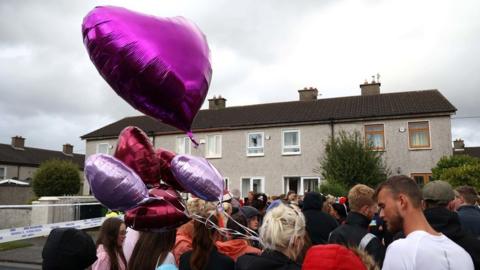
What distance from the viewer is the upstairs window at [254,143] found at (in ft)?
76.5

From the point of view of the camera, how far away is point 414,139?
66.5 ft

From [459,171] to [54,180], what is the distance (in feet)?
74.4

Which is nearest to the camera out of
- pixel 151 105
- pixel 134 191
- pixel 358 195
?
pixel 134 191

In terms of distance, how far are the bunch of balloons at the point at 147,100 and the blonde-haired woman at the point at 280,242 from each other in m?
0.43

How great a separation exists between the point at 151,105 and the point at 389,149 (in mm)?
19769

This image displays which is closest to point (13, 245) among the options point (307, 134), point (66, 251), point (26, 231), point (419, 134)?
point (26, 231)

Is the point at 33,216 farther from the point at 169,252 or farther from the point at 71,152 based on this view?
the point at 71,152

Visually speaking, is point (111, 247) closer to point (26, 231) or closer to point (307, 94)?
point (26, 231)

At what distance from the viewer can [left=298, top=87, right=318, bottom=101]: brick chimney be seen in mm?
26133

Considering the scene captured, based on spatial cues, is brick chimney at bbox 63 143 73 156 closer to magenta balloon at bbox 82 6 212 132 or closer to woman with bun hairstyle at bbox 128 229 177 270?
woman with bun hairstyle at bbox 128 229 177 270

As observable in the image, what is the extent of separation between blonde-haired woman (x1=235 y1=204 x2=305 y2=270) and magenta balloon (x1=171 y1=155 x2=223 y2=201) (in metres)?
0.43

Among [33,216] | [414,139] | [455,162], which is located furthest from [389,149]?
[33,216]

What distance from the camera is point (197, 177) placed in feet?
8.68

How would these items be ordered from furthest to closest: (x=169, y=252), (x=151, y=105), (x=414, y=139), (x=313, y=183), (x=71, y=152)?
(x=71, y=152)
(x=313, y=183)
(x=414, y=139)
(x=169, y=252)
(x=151, y=105)
